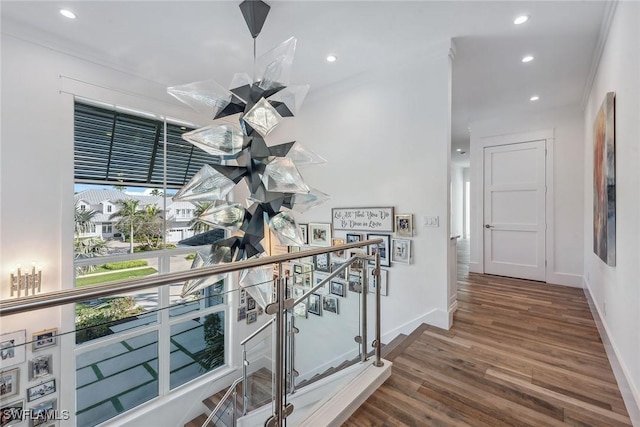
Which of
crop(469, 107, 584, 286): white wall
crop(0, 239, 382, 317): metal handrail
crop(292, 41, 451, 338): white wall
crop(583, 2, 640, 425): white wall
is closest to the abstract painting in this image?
crop(583, 2, 640, 425): white wall

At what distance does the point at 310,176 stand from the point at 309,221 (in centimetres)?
65

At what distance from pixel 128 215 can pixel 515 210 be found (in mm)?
5713

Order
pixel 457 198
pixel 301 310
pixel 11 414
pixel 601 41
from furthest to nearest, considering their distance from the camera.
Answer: pixel 457 198 < pixel 601 41 < pixel 301 310 < pixel 11 414

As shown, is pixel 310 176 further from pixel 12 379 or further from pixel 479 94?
pixel 12 379

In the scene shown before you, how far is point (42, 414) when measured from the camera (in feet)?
4.09

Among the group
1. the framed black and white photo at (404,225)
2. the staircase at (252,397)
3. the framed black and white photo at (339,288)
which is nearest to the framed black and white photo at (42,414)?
the staircase at (252,397)

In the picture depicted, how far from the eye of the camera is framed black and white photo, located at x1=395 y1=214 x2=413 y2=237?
3.05m

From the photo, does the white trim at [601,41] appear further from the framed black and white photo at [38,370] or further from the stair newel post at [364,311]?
the framed black and white photo at [38,370]

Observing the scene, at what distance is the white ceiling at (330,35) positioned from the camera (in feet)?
7.58

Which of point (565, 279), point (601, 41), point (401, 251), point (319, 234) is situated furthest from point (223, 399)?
point (565, 279)

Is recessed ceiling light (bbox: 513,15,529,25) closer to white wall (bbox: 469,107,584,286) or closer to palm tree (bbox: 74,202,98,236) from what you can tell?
white wall (bbox: 469,107,584,286)

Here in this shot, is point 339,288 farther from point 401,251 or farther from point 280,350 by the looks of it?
point 280,350

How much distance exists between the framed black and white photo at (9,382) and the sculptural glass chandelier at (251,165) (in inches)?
28.7

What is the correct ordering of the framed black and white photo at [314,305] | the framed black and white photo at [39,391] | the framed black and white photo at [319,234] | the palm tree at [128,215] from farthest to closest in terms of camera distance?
1. the framed black and white photo at [319,234]
2. the palm tree at [128,215]
3. the framed black and white photo at [314,305]
4. the framed black and white photo at [39,391]
